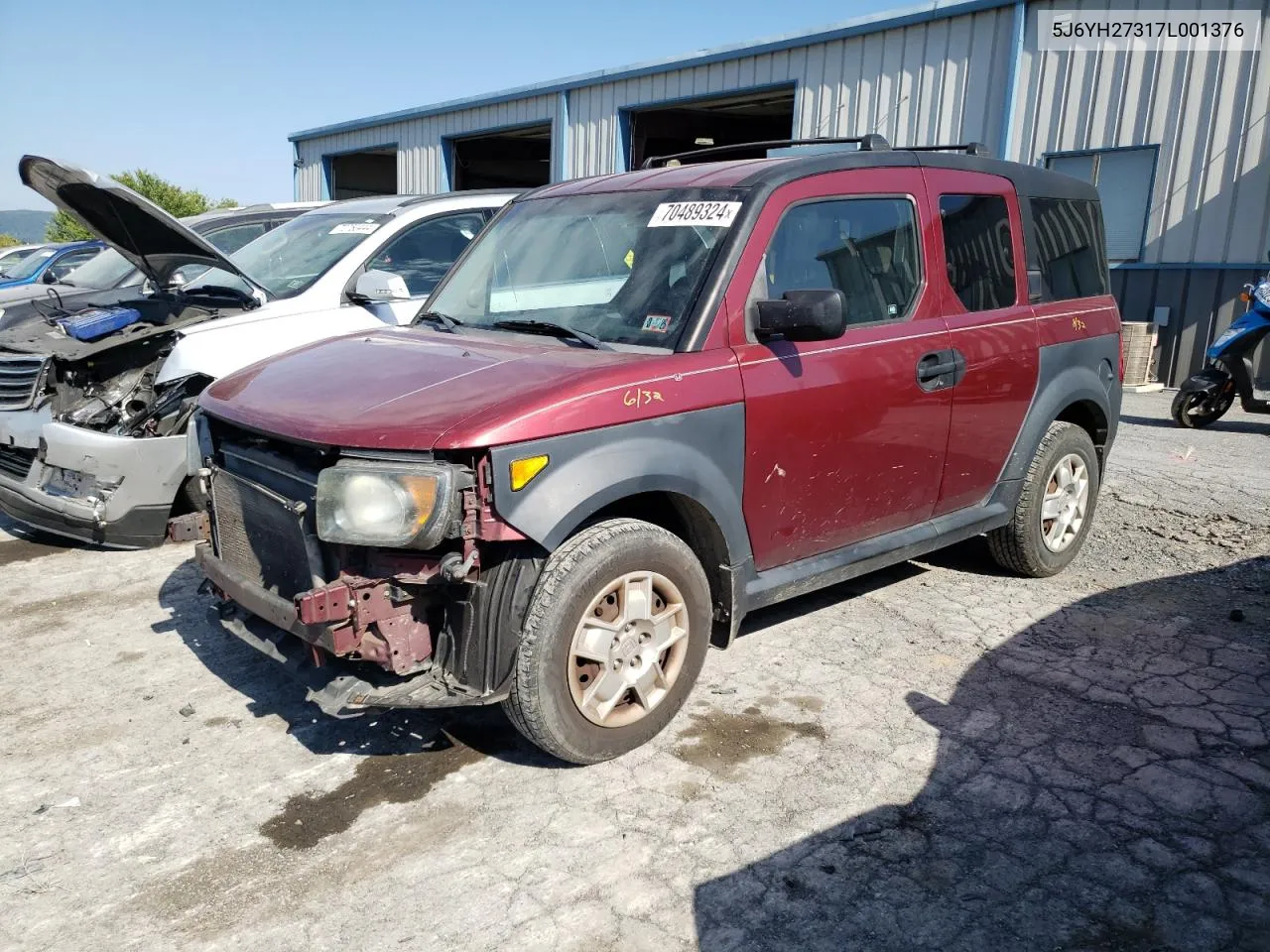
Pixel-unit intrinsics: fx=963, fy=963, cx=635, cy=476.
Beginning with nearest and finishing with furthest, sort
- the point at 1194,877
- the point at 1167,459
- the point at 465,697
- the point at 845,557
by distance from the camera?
the point at 1194,877 → the point at 465,697 → the point at 845,557 → the point at 1167,459

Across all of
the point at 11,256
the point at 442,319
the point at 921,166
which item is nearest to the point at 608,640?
the point at 442,319

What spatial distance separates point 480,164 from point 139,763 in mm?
Answer: 21382

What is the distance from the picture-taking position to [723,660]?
13.5 ft

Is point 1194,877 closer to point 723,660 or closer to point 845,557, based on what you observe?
point 845,557

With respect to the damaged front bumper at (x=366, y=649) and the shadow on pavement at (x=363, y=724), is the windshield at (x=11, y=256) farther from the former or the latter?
the damaged front bumper at (x=366, y=649)

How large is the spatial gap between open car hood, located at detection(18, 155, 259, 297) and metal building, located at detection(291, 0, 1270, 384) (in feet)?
34.0

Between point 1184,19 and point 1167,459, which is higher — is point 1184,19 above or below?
above

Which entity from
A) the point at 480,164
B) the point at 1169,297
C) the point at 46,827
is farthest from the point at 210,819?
the point at 480,164

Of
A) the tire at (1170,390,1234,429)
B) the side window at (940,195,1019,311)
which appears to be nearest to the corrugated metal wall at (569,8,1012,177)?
the tire at (1170,390,1234,429)

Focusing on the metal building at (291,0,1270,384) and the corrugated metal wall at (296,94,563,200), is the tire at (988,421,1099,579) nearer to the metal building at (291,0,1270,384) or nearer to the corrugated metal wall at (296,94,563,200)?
the metal building at (291,0,1270,384)

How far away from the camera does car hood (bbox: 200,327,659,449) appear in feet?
9.54

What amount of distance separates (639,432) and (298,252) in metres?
4.29

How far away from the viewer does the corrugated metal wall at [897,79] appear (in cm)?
1254

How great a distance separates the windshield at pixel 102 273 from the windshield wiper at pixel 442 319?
455 centimetres
